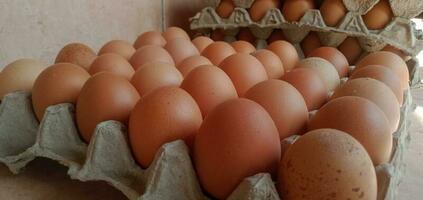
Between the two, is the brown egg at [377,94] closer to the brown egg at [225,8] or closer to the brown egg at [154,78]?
the brown egg at [154,78]

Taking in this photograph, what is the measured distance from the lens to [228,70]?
3.24ft

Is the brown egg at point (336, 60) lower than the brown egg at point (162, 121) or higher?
lower

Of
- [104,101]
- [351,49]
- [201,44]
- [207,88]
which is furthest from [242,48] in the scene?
[104,101]

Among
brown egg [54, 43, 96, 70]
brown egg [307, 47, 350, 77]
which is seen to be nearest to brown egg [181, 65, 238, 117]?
brown egg [54, 43, 96, 70]

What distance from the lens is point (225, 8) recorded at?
5.41 ft

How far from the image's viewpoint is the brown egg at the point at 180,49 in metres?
1.21

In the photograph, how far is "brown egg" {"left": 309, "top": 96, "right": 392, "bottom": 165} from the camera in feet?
2.22

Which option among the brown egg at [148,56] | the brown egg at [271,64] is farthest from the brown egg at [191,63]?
the brown egg at [271,64]

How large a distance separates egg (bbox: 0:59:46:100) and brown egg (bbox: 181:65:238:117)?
42 cm

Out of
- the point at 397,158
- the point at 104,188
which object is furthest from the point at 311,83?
the point at 104,188

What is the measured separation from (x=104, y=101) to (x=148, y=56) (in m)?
0.32

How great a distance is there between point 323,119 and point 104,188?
48cm

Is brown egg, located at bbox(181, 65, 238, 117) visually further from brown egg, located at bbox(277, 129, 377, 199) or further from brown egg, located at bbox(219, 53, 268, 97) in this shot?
brown egg, located at bbox(277, 129, 377, 199)

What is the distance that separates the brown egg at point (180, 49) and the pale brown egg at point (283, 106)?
0.45 metres
